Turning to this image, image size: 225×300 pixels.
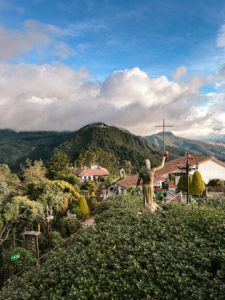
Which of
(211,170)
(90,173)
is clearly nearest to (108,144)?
(90,173)

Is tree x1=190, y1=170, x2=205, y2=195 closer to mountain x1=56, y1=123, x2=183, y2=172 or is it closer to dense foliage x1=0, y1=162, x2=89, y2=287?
dense foliage x1=0, y1=162, x2=89, y2=287

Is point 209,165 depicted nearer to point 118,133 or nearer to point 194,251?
point 194,251

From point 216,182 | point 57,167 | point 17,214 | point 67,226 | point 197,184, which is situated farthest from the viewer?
point 57,167

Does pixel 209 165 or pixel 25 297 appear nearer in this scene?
pixel 25 297

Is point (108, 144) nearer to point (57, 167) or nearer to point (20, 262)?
point (57, 167)

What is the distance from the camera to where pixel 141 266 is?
5047 mm

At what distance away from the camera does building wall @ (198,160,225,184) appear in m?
25.5

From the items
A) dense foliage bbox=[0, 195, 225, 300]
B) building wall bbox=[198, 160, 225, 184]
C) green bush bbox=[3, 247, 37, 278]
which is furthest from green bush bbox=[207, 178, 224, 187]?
green bush bbox=[3, 247, 37, 278]

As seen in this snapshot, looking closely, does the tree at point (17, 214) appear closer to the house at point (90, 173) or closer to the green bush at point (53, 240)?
the green bush at point (53, 240)

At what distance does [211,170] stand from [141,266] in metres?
24.8

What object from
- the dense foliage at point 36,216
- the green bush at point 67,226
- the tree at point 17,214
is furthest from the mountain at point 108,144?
the tree at point 17,214

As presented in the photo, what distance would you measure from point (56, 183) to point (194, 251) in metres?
15.7

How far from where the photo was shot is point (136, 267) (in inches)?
192

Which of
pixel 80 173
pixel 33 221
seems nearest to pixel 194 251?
pixel 33 221
